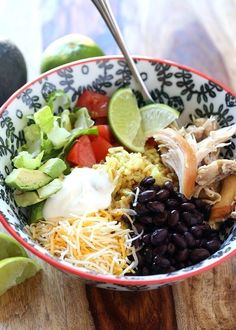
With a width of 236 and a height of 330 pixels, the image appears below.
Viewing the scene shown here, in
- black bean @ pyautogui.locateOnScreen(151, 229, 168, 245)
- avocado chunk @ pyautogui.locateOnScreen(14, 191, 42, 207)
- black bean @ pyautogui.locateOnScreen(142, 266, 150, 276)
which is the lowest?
black bean @ pyautogui.locateOnScreen(142, 266, 150, 276)

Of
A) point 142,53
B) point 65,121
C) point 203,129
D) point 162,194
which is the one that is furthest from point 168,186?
point 142,53

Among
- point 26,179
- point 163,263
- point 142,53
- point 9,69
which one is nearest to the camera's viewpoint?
point 163,263

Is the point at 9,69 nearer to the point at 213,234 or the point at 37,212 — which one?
the point at 37,212

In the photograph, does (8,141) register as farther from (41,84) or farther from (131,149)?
(131,149)

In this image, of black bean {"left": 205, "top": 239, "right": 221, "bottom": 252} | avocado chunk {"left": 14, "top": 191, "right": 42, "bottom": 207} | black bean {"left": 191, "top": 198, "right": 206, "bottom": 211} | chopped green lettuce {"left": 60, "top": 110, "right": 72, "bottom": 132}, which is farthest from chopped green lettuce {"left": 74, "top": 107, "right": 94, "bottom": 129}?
black bean {"left": 205, "top": 239, "right": 221, "bottom": 252}

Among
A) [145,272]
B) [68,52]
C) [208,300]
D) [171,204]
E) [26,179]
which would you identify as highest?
[68,52]

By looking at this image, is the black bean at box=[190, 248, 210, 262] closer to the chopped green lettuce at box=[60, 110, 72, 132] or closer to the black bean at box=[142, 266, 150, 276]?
the black bean at box=[142, 266, 150, 276]
